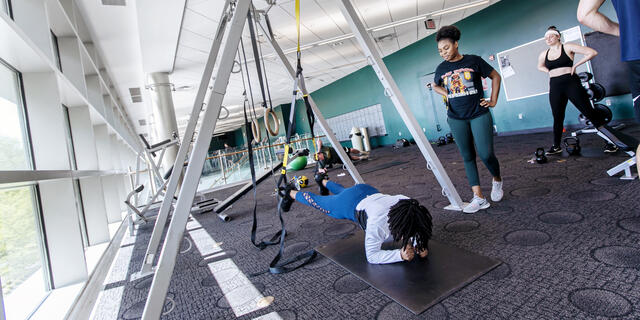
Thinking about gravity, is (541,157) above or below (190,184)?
below

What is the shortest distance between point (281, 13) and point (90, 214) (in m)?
4.34

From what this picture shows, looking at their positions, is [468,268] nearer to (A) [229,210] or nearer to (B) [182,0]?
(A) [229,210]

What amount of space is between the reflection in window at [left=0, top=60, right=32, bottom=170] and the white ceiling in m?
2.75

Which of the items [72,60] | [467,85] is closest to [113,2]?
[72,60]

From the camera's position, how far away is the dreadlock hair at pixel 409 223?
1.41 m

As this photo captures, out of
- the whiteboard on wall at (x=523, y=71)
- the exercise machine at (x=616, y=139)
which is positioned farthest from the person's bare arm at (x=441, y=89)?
the whiteboard on wall at (x=523, y=71)

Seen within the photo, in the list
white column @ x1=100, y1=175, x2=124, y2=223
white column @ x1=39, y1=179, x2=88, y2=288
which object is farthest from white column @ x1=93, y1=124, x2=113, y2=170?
white column @ x1=39, y1=179, x2=88, y2=288

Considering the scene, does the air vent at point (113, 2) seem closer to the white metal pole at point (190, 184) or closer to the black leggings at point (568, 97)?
the white metal pole at point (190, 184)

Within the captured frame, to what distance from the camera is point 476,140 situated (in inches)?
88.3

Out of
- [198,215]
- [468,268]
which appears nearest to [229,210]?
[198,215]

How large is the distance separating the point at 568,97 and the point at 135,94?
9595 mm

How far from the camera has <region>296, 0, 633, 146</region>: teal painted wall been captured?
5.84 metres

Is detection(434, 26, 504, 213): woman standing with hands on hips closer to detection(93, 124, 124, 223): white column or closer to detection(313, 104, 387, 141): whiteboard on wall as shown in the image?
detection(93, 124, 124, 223): white column

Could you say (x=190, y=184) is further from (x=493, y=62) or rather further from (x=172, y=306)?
(x=493, y=62)
